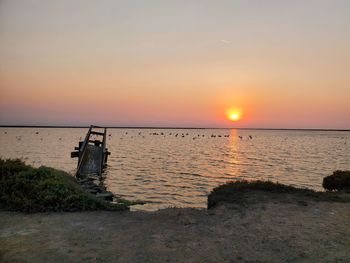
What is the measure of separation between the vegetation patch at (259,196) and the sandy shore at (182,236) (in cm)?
156

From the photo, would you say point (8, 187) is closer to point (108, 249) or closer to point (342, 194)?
point (108, 249)

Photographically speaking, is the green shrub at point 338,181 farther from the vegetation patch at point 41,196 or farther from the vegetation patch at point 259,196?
the vegetation patch at point 41,196

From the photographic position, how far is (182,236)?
8336 millimetres

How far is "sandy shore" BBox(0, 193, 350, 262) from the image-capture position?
7.01m

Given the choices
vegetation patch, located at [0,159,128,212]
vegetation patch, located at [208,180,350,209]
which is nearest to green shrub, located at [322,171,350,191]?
vegetation patch, located at [208,180,350,209]

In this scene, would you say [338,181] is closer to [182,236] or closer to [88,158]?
[182,236]

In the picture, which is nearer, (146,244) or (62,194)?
(146,244)

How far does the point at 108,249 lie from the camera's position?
24.0 ft

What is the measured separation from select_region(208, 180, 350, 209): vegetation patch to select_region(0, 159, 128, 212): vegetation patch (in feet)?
14.9

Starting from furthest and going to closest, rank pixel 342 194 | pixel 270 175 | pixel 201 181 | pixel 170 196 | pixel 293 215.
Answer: pixel 270 175 < pixel 201 181 < pixel 170 196 < pixel 342 194 < pixel 293 215

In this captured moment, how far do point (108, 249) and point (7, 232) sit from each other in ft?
10.7

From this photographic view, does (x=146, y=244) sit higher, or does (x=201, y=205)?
(x=146, y=244)

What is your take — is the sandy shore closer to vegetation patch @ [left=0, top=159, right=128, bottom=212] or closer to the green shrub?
vegetation patch @ [left=0, top=159, right=128, bottom=212]

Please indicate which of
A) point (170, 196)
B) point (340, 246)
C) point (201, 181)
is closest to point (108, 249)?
point (340, 246)
